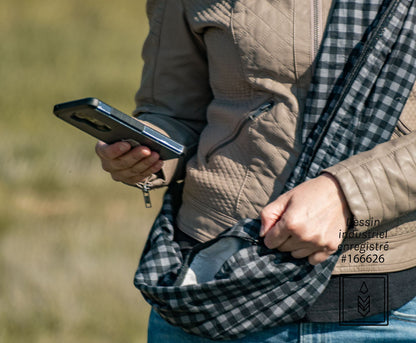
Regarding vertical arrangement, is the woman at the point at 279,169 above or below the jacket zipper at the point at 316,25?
below

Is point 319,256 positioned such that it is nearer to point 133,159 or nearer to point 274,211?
point 274,211

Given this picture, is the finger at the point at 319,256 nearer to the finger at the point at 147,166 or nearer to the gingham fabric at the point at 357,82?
the gingham fabric at the point at 357,82

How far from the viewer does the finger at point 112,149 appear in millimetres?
1637

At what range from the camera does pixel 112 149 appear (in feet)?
5.45

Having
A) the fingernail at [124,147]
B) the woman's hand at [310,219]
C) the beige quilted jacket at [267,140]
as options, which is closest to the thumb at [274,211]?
the woman's hand at [310,219]

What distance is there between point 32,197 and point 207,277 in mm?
4085

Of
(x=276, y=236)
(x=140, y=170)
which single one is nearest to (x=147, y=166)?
(x=140, y=170)

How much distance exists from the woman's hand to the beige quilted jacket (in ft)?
0.11

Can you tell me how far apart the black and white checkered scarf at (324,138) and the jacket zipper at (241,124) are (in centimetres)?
11

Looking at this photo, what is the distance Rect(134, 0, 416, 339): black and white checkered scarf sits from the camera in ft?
4.44

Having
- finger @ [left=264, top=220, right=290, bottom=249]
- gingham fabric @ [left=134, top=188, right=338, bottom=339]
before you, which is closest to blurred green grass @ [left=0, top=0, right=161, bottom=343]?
gingham fabric @ [left=134, top=188, right=338, bottom=339]

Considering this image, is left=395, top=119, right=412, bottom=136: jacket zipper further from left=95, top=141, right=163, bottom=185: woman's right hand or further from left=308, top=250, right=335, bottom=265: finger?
left=95, top=141, right=163, bottom=185: woman's right hand

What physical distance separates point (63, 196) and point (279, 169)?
4146 mm

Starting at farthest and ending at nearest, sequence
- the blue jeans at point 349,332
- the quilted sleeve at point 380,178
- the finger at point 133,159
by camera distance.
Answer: the finger at point 133,159 < the blue jeans at point 349,332 < the quilted sleeve at point 380,178
